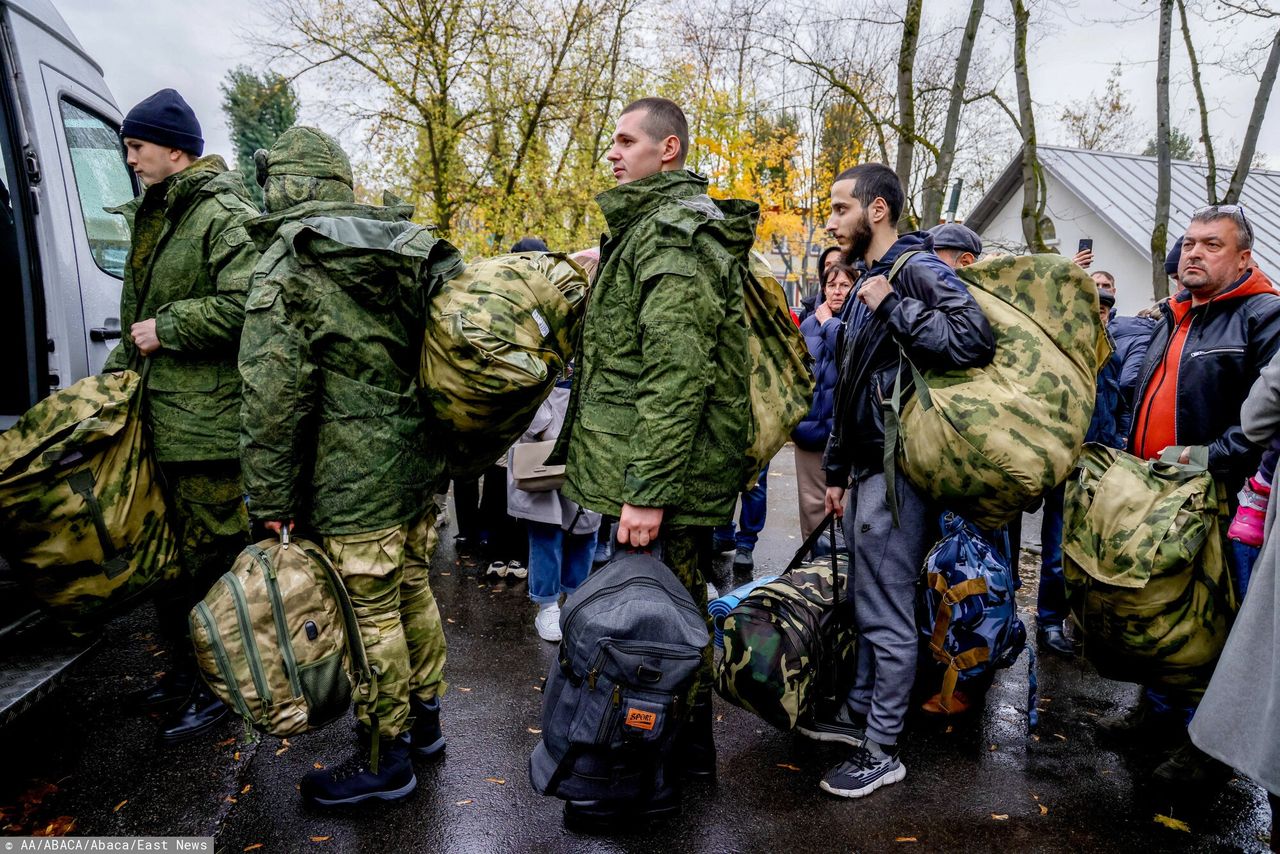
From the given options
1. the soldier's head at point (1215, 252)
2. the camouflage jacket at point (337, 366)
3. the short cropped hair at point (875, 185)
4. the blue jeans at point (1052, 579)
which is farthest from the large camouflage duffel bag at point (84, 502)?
the blue jeans at point (1052, 579)

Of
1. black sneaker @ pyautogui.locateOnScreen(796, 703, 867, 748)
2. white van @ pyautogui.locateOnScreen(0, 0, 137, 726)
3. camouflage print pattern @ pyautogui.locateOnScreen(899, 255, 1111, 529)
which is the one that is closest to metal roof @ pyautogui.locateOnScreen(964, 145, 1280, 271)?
camouflage print pattern @ pyautogui.locateOnScreen(899, 255, 1111, 529)

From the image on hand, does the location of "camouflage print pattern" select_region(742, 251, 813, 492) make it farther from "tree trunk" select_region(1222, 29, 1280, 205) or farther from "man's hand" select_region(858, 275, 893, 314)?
Result: "tree trunk" select_region(1222, 29, 1280, 205)

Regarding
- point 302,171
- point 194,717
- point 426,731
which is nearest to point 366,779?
point 426,731

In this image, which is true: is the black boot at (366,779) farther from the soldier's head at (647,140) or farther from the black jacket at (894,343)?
the soldier's head at (647,140)

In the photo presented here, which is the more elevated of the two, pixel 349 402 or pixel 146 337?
pixel 146 337

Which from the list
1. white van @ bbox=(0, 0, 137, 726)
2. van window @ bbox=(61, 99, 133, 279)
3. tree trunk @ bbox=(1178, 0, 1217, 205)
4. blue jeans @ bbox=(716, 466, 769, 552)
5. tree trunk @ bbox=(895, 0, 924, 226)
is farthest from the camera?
tree trunk @ bbox=(1178, 0, 1217, 205)

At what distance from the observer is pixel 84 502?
2764mm

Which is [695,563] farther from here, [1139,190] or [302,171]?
[1139,190]

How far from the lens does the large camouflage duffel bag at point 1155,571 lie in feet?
8.65

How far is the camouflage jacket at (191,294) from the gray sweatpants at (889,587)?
260 cm

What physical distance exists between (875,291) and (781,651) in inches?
56.2

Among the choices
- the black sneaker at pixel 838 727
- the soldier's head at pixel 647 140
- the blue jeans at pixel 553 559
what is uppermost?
the soldier's head at pixel 647 140

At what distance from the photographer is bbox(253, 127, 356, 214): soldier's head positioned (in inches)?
104

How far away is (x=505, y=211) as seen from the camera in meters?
12.6
